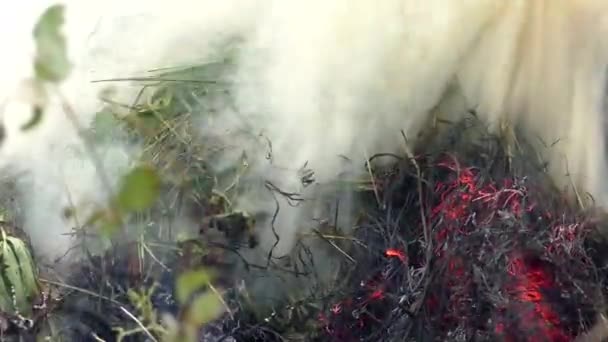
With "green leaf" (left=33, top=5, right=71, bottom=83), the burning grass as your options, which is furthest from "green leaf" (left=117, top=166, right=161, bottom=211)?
the burning grass

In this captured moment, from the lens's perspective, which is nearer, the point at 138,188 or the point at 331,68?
the point at 138,188

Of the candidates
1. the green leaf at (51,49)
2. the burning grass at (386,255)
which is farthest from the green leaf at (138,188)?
the burning grass at (386,255)

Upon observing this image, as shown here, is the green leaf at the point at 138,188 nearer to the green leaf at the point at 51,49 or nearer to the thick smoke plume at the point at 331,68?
the green leaf at the point at 51,49

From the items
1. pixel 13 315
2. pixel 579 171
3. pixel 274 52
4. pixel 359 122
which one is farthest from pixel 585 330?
pixel 13 315

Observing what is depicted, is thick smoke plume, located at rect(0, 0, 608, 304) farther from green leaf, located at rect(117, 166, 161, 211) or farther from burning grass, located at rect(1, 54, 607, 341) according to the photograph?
green leaf, located at rect(117, 166, 161, 211)

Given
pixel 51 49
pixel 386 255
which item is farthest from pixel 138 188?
pixel 386 255

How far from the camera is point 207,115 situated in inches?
31.4

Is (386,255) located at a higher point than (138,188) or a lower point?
lower

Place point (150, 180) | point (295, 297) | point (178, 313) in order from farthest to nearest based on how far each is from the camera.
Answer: point (295, 297) → point (178, 313) → point (150, 180)

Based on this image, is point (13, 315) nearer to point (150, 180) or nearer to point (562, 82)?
point (150, 180)

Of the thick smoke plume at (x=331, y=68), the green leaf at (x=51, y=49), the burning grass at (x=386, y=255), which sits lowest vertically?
the burning grass at (x=386, y=255)

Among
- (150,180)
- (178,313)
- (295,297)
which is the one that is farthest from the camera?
(295,297)

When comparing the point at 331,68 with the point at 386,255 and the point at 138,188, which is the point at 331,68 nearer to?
the point at 386,255

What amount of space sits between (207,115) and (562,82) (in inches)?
14.3
